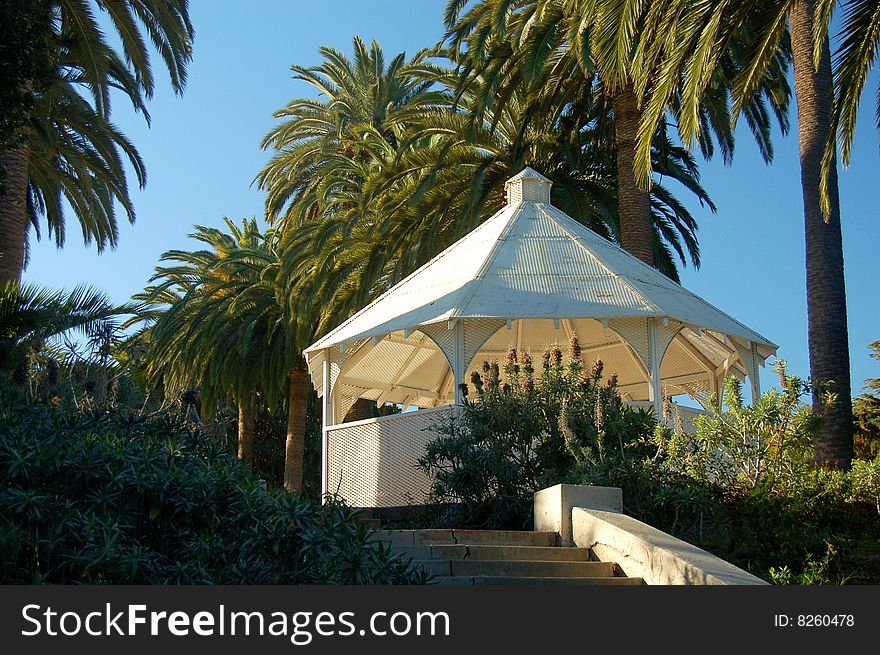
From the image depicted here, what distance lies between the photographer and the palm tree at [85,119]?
1703cm

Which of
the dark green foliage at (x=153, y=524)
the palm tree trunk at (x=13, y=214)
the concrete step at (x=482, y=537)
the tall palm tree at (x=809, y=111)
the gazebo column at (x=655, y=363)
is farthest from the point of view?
the palm tree trunk at (x=13, y=214)

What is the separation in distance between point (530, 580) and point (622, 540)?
0.80 m

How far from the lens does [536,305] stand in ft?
48.0

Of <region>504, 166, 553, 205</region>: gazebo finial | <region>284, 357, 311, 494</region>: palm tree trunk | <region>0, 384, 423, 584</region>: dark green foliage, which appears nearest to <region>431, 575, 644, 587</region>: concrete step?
<region>0, 384, 423, 584</region>: dark green foliage

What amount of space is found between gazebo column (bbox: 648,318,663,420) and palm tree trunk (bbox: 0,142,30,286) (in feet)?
32.1

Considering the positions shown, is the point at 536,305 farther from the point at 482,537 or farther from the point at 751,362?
the point at 482,537

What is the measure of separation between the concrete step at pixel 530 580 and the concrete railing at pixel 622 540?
13 cm

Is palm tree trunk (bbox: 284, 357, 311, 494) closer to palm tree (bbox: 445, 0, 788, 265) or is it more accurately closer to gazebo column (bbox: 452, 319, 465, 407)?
palm tree (bbox: 445, 0, 788, 265)

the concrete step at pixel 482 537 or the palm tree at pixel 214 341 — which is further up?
the palm tree at pixel 214 341

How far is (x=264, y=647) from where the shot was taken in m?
5.79

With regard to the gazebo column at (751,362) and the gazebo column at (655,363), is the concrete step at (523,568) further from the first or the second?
the gazebo column at (751,362)

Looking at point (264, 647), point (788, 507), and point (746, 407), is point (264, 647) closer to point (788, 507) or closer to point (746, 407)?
point (788, 507)

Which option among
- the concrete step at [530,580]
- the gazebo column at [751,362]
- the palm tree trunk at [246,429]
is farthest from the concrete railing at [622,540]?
the palm tree trunk at [246,429]

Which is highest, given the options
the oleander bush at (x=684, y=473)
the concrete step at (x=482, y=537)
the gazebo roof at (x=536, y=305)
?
the gazebo roof at (x=536, y=305)
